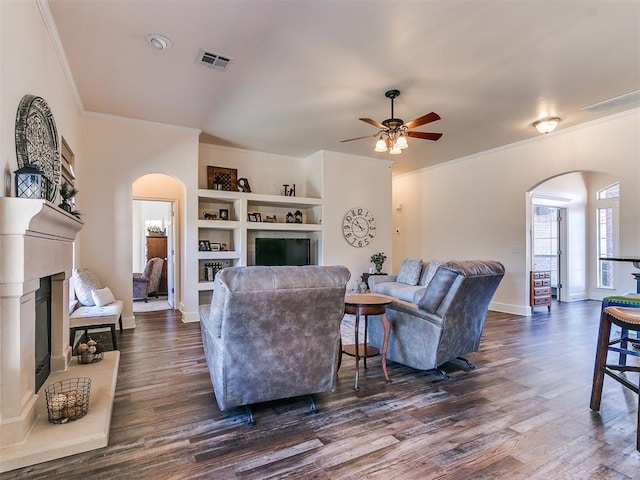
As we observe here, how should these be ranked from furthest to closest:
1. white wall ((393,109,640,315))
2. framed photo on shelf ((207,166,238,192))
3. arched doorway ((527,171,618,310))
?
1. arched doorway ((527,171,618,310))
2. framed photo on shelf ((207,166,238,192))
3. white wall ((393,109,640,315))

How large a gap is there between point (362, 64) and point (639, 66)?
2810 mm

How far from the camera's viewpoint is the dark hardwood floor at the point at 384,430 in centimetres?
187

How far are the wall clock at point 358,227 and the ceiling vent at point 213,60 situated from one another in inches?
153

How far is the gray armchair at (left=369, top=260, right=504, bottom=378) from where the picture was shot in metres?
2.96

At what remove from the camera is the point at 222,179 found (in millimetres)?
6277

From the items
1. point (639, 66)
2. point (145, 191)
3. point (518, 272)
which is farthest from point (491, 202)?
point (145, 191)

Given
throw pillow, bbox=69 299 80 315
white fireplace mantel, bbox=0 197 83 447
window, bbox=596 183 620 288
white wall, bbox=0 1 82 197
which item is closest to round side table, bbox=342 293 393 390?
white fireplace mantel, bbox=0 197 83 447

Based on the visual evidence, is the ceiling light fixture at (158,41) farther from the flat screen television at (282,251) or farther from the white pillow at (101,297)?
the flat screen television at (282,251)

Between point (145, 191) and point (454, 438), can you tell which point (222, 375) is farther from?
point (145, 191)

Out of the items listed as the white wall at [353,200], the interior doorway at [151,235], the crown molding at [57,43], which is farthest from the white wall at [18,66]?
the interior doorway at [151,235]

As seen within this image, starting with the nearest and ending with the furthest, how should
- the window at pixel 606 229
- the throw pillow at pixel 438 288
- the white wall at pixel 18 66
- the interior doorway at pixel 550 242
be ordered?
the white wall at pixel 18 66 → the throw pillow at pixel 438 288 → the window at pixel 606 229 → the interior doorway at pixel 550 242

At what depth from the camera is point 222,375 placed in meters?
2.25

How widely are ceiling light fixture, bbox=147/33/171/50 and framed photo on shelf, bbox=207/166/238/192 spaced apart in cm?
311

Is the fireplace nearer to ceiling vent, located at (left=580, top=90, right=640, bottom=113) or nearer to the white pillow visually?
the white pillow
